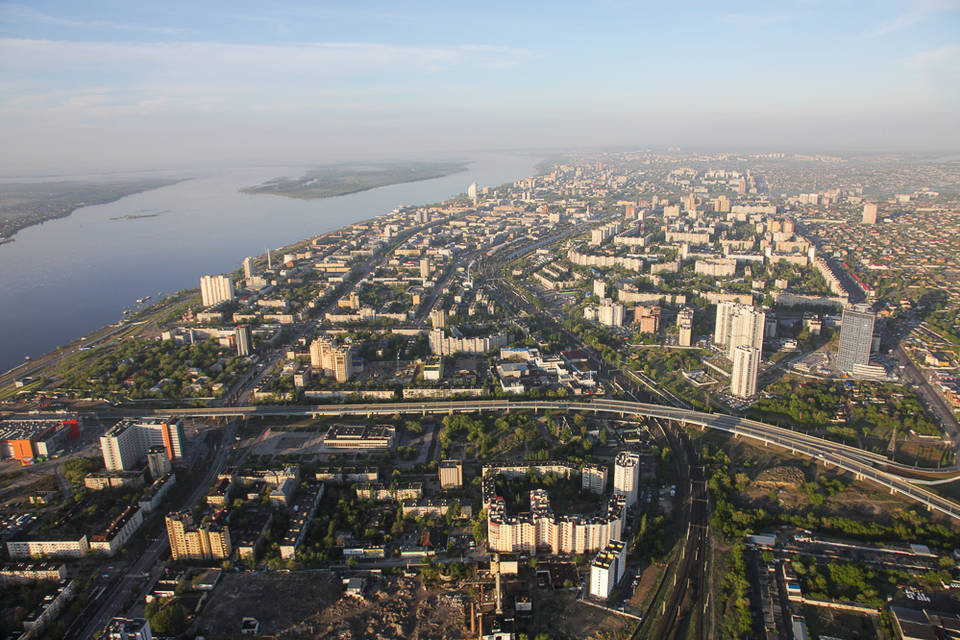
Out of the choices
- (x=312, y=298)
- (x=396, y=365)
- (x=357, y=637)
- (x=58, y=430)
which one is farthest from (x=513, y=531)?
(x=312, y=298)

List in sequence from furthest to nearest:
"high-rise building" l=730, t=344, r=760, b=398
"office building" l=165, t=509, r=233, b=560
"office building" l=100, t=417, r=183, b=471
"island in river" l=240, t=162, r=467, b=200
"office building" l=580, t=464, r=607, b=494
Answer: "island in river" l=240, t=162, r=467, b=200 → "high-rise building" l=730, t=344, r=760, b=398 → "office building" l=100, t=417, r=183, b=471 → "office building" l=580, t=464, r=607, b=494 → "office building" l=165, t=509, r=233, b=560

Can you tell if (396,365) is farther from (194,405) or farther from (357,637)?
(357,637)

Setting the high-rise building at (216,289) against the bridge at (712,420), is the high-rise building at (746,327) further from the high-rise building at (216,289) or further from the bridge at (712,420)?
the high-rise building at (216,289)

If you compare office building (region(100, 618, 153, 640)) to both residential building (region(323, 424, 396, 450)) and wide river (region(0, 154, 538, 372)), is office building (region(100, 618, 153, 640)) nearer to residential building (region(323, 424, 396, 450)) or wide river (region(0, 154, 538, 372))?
residential building (region(323, 424, 396, 450))

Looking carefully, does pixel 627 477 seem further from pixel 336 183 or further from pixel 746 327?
pixel 336 183

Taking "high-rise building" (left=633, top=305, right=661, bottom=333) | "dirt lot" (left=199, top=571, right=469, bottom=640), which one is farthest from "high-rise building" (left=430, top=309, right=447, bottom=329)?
"dirt lot" (left=199, top=571, right=469, bottom=640)
